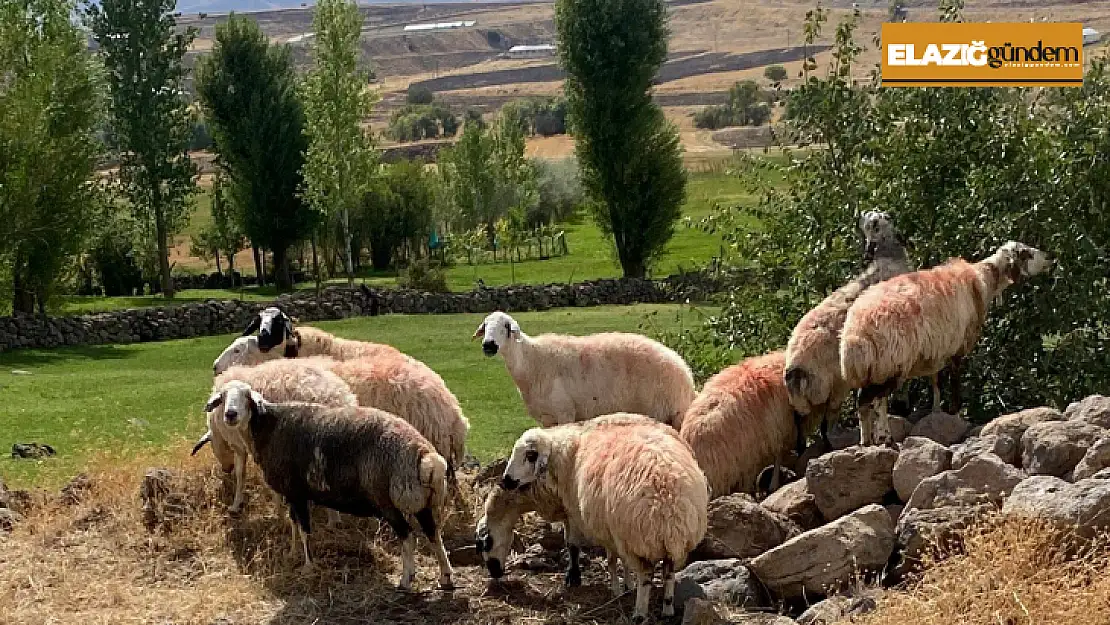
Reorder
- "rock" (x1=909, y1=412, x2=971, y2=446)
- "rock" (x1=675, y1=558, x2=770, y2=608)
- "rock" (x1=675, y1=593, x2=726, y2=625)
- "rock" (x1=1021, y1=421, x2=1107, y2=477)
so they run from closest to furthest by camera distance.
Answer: "rock" (x1=675, y1=593, x2=726, y2=625) → "rock" (x1=675, y1=558, x2=770, y2=608) → "rock" (x1=1021, y1=421, x2=1107, y2=477) → "rock" (x1=909, y1=412, x2=971, y2=446)

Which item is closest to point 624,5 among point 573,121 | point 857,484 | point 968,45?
point 573,121

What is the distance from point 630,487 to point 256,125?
43114 mm

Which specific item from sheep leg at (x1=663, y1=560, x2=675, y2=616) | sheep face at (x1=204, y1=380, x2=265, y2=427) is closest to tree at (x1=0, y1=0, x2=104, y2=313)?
sheep face at (x1=204, y1=380, x2=265, y2=427)

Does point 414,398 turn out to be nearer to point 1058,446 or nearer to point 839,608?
point 839,608

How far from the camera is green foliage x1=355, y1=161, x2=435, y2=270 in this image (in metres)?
60.4

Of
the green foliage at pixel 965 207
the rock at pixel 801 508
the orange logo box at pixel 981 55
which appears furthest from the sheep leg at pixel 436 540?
the orange logo box at pixel 981 55

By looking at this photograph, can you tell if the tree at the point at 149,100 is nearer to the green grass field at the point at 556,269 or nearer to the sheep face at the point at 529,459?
the green grass field at the point at 556,269

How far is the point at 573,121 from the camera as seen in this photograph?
48.5 metres

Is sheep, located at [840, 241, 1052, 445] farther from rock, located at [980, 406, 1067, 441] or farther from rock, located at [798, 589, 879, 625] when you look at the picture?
rock, located at [798, 589, 879, 625]

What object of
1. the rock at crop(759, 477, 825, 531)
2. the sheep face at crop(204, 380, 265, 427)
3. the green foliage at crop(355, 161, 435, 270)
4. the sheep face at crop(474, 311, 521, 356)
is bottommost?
the rock at crop(759, 477, 825, 531)

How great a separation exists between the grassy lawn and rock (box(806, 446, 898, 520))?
249 inches

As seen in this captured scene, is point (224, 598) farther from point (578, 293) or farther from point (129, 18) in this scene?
point (129, 18)

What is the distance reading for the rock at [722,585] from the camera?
29.2 ft

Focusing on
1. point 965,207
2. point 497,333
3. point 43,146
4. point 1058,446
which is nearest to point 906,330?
point 1058,446
